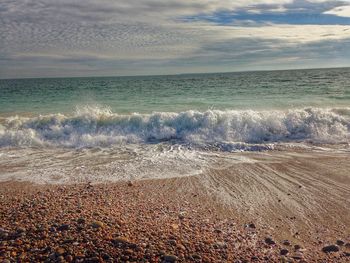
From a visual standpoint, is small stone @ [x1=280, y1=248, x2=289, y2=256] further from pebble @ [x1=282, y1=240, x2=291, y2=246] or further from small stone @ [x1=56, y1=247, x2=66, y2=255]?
small stone @ [x1=56, y1=247, x2=66, y2=255]

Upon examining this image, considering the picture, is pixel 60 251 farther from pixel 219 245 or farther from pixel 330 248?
pixel 330 248

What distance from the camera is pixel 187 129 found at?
12102 mm

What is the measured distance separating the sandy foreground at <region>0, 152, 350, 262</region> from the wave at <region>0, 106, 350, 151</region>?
3340 mm

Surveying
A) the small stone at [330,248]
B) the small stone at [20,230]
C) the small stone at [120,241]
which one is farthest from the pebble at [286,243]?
the small stone at [20,230]

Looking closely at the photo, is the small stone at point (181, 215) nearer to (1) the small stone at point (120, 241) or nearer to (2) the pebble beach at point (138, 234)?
(2) the pebble beach at point (138, 234)

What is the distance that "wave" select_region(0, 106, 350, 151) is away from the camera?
428 inches

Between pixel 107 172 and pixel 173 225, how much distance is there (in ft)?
11.2

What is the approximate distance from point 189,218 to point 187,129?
7.22 m

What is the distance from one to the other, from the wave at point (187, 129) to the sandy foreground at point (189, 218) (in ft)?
11.0

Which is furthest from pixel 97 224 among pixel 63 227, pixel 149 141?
pixel 149 141

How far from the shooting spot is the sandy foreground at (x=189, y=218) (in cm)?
393

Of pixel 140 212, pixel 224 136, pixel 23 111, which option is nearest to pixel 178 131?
pixel 224 136

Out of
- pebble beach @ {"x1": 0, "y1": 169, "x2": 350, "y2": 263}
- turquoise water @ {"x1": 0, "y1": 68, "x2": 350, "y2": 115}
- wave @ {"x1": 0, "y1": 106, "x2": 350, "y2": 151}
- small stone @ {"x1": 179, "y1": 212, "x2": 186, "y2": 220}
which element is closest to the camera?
pebble beach @ {"x1": 0, "y1": 169, "x2": 350, "y2": 263}

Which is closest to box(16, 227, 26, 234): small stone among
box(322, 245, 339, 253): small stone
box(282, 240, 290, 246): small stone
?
box(282, 240, 290, 246): small stone
